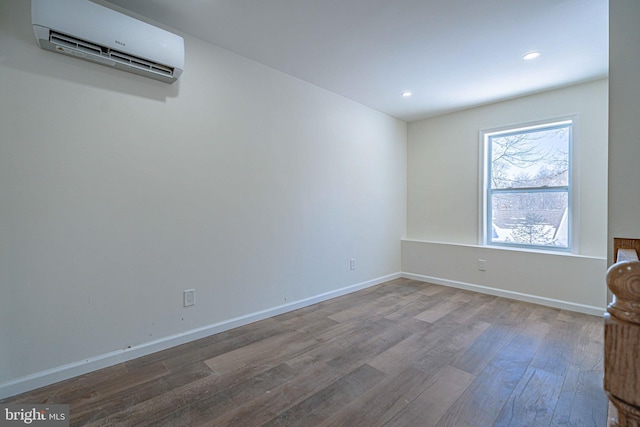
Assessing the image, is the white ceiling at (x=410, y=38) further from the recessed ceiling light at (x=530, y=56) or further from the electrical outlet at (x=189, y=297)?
the electrical outlet at (x=189, y=297)

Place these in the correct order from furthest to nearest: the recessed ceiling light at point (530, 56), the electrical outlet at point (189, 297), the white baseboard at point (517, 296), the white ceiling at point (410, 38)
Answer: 1. the white baseboard at point (517, 296)
2. the recessed ceiling light at point (530, 56)
3. the electrical outlet at point (189, 297)
4. the white ceiling at point (410, 38)

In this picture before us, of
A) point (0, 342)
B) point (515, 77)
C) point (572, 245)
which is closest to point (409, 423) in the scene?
point (0, 342)

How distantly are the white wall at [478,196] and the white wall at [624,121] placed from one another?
167 centimetres

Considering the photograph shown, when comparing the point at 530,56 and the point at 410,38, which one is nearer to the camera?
the point at 410,38

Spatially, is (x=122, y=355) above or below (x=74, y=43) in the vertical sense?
below

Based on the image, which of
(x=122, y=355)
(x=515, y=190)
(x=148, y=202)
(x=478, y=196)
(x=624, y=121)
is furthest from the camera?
(x=478, y=196)

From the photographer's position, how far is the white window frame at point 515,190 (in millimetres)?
3312

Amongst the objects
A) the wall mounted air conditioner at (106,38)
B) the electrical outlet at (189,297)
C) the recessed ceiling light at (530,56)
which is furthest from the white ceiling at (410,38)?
the electrical outlet at (189,297)

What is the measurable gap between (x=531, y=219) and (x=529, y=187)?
1.32 feet

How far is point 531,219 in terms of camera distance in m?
3.66

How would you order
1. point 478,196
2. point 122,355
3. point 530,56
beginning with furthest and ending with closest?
point 478,196, point 530,56, point 122,355

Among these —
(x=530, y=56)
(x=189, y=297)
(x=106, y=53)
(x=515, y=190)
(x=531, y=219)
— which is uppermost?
(x=530, y=56)

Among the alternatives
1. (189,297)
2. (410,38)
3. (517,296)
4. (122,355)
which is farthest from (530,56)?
(122,355)

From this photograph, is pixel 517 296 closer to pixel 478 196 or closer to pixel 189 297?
pixel 478 196
